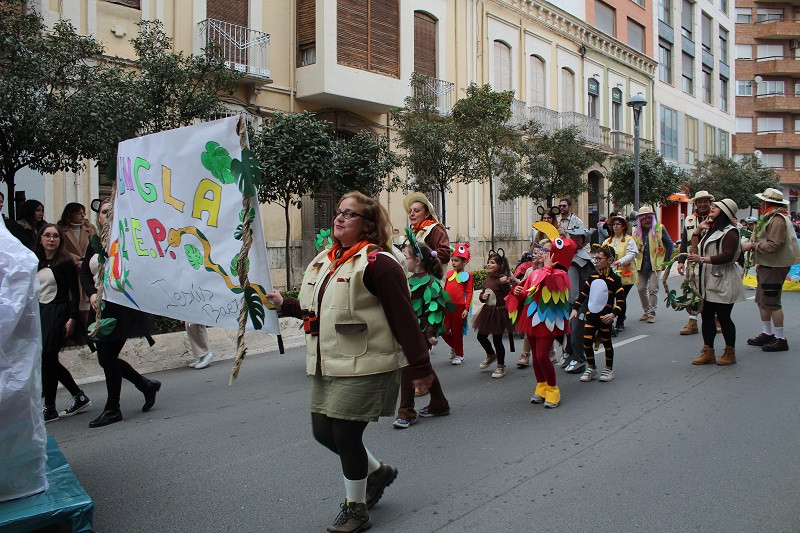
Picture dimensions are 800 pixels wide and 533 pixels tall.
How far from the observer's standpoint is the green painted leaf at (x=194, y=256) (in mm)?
4383

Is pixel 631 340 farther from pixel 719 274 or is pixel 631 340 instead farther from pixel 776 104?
pixel 776 104

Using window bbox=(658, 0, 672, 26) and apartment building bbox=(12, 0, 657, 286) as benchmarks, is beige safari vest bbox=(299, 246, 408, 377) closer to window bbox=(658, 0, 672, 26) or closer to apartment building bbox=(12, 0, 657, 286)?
apartment building bbox=(12, 0, 657, 286)

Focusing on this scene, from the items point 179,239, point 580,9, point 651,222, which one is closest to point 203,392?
point 179,239

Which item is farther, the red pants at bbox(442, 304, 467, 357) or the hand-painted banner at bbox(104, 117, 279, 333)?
the red pants at bbox(442, 304, 467, 357)

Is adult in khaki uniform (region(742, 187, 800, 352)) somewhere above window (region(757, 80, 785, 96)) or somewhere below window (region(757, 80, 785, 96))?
below

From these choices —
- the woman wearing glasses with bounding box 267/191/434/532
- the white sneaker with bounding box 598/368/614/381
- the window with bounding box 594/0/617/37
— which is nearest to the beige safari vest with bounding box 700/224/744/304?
the white sneaker with bounding box 598/368/614/381

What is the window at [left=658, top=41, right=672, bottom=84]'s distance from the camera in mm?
35656

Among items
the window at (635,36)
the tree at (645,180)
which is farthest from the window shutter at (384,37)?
the window at (635,36)

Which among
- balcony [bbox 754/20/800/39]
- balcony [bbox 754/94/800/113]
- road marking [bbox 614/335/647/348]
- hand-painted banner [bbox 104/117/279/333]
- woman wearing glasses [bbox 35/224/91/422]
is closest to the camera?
hand-painted banner [bbox 104/117/279/333]

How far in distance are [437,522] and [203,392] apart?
4.00 m

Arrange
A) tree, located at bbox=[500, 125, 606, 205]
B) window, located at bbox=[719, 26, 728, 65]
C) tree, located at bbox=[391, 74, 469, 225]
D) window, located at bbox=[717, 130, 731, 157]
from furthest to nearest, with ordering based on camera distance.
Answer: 1. window, located at bbox=[719, 26, 728, 65]
2. window, located at bbox=[717, 130, 731, 157]
3. tree, located at bbox=[500, 125, 606, 205]
4. tree, located at bbox=[391, 74, 469, 225]

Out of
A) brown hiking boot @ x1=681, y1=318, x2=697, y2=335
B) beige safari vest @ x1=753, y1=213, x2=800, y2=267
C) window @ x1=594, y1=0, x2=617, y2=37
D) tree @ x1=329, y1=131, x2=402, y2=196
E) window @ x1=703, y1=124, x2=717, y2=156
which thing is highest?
window @ x1=594, y1=0, x2=617, y2=37

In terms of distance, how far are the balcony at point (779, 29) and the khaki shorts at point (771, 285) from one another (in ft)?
168

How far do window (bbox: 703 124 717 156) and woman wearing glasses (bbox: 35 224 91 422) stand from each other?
3974 cm
